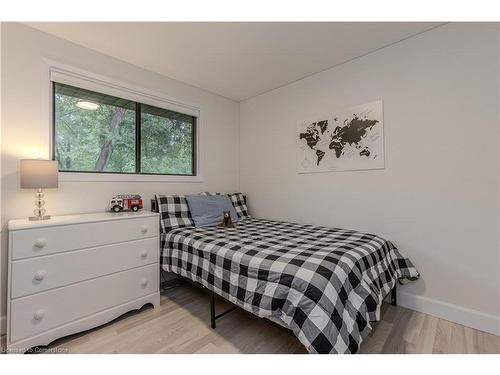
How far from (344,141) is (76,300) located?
2655 millimetres

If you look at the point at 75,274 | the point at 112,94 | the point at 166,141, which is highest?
the point at 112,94

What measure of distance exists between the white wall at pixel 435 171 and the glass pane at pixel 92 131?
2.14m

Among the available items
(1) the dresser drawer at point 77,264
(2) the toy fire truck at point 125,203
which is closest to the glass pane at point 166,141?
(2) the toy fire truck at point 125,203

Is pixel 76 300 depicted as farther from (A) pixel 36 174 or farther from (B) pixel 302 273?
(B) pixel 302 273

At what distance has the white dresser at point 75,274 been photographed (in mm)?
1418

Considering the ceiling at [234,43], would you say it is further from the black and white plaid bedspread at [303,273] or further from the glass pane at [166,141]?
the black and white plaid bedspread at [303,273]

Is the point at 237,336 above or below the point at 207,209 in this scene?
below

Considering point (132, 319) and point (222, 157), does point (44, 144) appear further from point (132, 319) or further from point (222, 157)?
point (222, 157)

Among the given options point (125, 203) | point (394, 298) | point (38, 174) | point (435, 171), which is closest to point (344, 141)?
point (435, 171)

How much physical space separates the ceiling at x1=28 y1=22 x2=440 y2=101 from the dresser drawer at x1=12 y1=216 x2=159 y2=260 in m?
1.56

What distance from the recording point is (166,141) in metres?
2.79

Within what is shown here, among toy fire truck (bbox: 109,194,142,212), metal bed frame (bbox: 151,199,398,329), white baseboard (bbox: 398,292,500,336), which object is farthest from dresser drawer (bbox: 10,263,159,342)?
white baseboard (bbox: 398,292,500,336)

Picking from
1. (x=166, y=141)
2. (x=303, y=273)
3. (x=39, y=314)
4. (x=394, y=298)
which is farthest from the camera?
(x=166, y=141)
